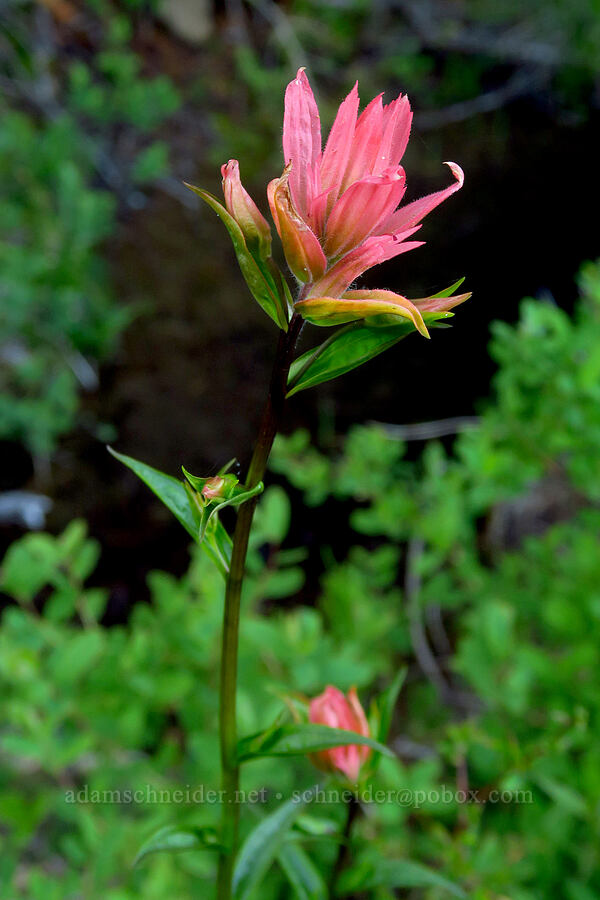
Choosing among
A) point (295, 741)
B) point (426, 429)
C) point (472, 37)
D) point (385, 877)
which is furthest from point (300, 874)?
point (472, 37)

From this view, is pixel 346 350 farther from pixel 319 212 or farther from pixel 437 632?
pixel 437 632

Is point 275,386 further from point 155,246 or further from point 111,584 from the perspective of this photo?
point 155,246

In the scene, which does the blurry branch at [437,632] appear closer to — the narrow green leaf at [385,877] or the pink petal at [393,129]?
the narrow green leaf at [385,877]

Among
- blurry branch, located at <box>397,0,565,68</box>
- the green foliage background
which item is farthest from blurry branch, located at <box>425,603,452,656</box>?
blurry branch, located at <box>397,0,565,68</box>

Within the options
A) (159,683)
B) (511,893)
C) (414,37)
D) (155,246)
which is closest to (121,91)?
(155,246)

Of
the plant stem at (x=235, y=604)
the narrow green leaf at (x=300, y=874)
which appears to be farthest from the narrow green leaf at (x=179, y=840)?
the narrow green leaf at (x=300, y=874)

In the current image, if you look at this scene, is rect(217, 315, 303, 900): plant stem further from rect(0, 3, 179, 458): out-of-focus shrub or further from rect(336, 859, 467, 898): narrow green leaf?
rect(0, 3, 179, 458): out-of-focus shrub
